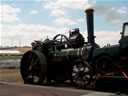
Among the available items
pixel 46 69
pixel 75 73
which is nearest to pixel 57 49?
pixel 46 69

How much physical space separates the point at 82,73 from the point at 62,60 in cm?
146

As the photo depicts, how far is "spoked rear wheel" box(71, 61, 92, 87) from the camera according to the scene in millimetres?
8285

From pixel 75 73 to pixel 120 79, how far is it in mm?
2884

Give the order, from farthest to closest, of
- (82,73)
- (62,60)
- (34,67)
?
(34,67)
(62,60)
(82,73)

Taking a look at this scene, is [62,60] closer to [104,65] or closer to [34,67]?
[34,67]

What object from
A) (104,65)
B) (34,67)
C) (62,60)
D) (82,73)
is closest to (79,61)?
(82,73)

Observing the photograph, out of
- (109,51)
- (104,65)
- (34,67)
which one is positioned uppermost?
(109,51)

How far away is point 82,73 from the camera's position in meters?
8.59

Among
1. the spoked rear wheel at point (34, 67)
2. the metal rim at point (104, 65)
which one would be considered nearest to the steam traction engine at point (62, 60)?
the spoked rear wheel at point (34, 67)

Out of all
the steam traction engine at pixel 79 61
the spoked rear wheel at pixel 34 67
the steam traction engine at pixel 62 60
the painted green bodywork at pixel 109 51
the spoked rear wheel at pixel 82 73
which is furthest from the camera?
the spoked rear wheel at pixel 34 67

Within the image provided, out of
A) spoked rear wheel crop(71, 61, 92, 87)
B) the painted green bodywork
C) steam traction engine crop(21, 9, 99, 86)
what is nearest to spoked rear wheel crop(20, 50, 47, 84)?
steam traction engine crop(21, 9, 99, 86)

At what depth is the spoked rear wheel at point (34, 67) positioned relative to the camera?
953cm

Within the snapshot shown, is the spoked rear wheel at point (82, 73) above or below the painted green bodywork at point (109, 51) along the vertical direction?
below

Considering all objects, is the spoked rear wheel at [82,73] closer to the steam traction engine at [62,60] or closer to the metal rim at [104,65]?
the steam traction engine at [62,60]
